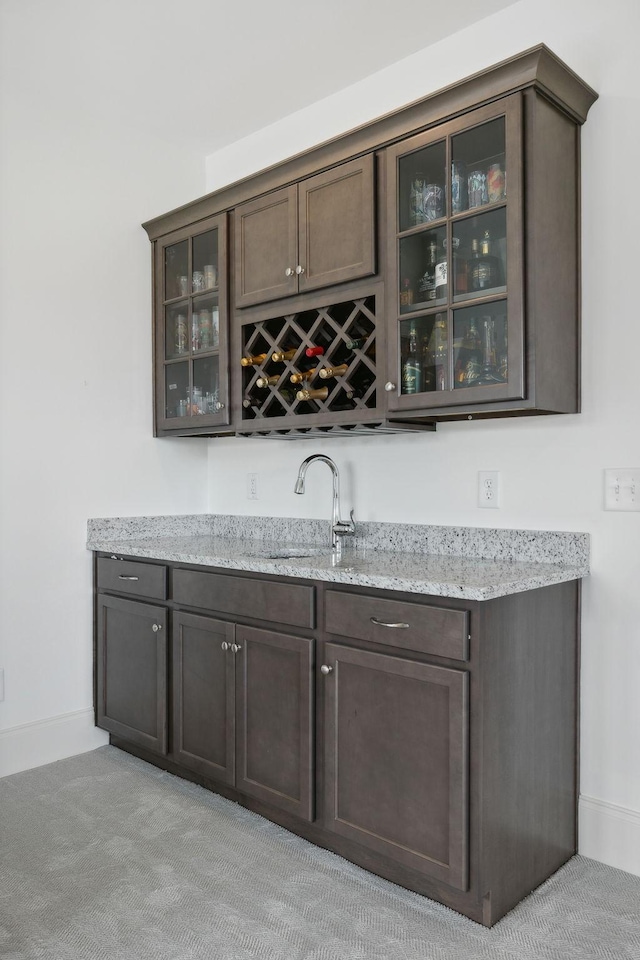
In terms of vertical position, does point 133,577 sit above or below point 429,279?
below

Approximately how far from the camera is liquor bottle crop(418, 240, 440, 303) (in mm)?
2184

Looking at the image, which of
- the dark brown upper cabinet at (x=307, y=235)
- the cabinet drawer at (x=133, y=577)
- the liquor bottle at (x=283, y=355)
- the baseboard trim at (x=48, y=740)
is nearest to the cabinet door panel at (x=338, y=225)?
the dark brown upper cabinet at (x=307, y=235)

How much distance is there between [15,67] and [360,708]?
8.87 feet

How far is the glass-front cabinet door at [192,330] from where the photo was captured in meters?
2.91

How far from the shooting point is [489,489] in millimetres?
2398

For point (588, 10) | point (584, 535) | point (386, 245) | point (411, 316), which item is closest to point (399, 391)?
point (411, 316)

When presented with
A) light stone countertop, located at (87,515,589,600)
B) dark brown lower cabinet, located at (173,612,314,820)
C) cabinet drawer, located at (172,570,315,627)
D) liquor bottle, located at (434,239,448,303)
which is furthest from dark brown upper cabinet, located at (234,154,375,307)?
dark brown lower cabinet, located at (173,612,314,820)

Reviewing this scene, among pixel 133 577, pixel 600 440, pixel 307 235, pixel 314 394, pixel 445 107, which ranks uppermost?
pixel 445 107

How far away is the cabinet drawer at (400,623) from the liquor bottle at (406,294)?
0.93 m

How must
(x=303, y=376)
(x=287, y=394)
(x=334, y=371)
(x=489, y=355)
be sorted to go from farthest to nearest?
(x=287, y=394) < (x=303, y=376) < (x=334, y=371) < (x=489, y=355)

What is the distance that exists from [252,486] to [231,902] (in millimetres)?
1775

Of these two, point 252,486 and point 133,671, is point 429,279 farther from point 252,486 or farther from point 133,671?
point 133,671

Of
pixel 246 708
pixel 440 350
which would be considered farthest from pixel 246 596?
pixel 440 350

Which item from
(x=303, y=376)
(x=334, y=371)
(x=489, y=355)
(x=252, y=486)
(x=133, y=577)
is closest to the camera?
(x=489, y=355)
